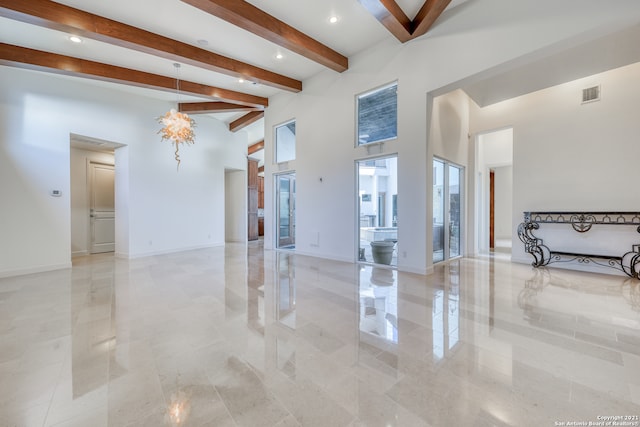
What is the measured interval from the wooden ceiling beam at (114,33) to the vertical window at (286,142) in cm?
170

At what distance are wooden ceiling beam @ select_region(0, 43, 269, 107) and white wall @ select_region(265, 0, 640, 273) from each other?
5.97 feet

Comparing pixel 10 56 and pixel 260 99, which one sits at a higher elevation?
pixel 260 99

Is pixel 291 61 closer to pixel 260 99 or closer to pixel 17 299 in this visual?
pixel 260 99

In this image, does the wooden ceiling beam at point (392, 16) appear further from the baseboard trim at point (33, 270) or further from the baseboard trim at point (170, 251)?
the baseboard trim at point (33, 270)

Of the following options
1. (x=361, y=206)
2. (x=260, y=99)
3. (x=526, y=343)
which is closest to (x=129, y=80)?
(x=260, y=99)

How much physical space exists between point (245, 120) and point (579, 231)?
8.51 m

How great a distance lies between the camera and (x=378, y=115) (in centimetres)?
528

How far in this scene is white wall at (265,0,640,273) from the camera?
326 cm

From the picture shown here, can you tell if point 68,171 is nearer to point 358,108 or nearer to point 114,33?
point 114,33

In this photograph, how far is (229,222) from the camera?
10.2 metres

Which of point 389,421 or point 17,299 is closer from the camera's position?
point 389,421

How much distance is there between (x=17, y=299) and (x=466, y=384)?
5195mm

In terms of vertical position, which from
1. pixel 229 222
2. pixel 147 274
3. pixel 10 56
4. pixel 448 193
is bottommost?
pixel 147 274

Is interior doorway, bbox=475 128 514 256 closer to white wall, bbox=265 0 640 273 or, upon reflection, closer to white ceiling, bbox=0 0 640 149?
white ceiling, bbox=0 0 640 149
